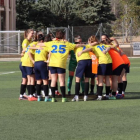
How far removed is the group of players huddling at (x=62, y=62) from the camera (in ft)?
42.2

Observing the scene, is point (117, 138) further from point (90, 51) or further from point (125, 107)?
point (90, 51)

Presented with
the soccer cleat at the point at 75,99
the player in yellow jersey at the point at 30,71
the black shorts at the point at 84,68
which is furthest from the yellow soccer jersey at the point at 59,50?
the soccer cleat at the point at 75,99

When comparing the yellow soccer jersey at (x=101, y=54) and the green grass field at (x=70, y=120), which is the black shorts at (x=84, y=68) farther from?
the green grass field at (x=70, y=120)

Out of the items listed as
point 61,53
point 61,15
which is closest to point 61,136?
point 61,53

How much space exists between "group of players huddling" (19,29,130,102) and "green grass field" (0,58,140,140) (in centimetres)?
45

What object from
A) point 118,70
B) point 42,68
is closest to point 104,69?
point 118,70

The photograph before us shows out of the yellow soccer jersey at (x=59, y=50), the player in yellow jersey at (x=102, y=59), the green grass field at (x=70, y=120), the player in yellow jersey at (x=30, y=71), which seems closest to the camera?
the green grass field at (x=70, y=120)

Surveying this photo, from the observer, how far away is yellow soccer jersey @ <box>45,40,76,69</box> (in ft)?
42.0

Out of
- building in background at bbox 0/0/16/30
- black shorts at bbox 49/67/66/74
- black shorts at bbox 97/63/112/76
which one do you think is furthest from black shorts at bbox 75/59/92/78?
building in background at bbox 0/0/16/30

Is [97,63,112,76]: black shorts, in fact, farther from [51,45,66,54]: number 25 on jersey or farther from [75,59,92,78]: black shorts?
[51,45,66,54]: number 25 on jersey

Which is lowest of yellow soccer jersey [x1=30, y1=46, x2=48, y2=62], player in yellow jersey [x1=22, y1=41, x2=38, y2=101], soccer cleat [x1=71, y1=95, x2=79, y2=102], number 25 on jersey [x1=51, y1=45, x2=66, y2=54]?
soccer cleat [x1=71, y1=95, x2=79, y2=102]

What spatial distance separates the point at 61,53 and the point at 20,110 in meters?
2.05

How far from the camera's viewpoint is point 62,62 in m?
12.9

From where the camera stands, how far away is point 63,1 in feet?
229
